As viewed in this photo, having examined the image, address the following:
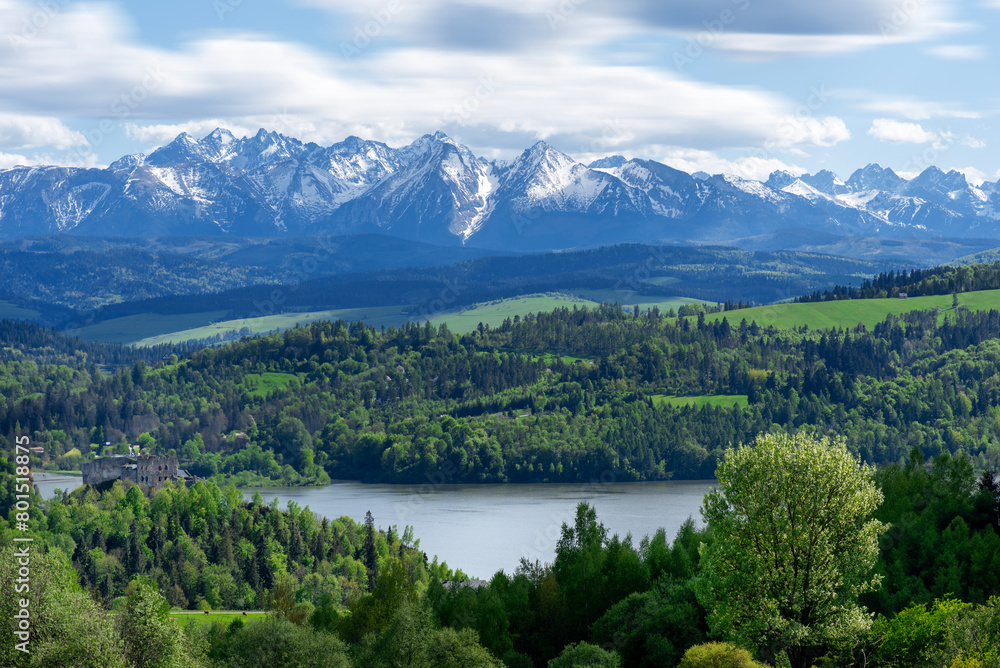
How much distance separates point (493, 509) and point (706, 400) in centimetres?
6354

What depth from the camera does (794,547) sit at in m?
39.6

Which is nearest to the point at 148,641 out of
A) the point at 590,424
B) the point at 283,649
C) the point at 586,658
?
the point at 283,649

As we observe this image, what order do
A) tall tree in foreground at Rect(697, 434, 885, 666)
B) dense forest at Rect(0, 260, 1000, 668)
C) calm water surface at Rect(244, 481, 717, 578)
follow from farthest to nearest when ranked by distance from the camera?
Answer: calm water surface at Rect(244, 481, 717, 578), dense forest at Rect(0, 260, 1000, 668), tall tree in foreground at Rect(697, 434, 885, 666)

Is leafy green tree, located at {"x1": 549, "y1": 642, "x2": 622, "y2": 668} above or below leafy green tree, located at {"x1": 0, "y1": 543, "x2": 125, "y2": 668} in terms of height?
below

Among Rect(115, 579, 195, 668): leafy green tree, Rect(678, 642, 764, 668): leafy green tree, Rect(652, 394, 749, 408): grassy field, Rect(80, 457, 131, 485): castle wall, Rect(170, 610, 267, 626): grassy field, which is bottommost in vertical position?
Rect(170, 610, 267, 626): grassy field

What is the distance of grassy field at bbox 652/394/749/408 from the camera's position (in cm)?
18343

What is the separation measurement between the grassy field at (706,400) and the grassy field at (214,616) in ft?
346

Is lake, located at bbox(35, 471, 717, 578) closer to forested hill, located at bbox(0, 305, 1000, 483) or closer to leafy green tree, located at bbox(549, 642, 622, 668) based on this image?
forested hill, located at bbox(0, 305, 1000, 483)

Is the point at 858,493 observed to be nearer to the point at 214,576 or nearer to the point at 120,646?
the point at 120,646

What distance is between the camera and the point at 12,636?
43.1 m

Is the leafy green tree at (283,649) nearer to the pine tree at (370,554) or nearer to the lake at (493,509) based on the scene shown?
the lake at (493,509)

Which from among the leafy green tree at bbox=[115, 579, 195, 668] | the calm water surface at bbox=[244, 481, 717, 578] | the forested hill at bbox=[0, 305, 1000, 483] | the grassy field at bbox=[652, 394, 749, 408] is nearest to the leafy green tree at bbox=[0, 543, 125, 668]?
the leafy green tree at bbox=[115, 579, 195, 668]

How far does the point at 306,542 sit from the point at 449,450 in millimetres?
67340

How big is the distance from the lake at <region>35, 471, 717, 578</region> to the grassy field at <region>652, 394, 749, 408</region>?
25.1 meters
